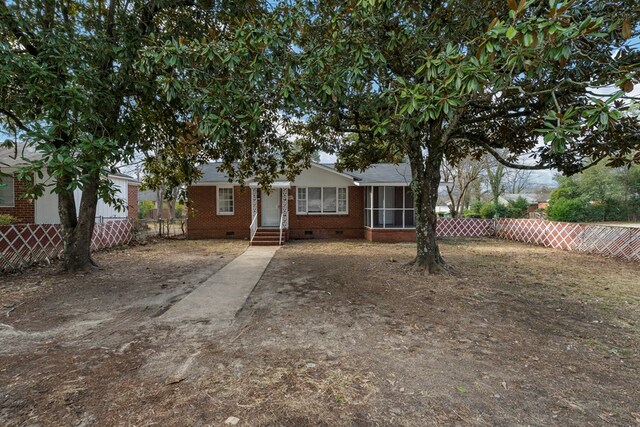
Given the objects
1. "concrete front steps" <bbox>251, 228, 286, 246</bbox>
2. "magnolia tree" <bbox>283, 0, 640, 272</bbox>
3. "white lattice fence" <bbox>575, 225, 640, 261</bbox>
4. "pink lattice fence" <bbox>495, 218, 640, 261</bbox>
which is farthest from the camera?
"concrete front steps" <bbox>251, 228, 286, 246</bbox>

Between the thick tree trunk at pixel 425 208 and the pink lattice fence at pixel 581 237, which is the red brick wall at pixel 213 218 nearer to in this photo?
the thick tree trunk at pixel 425 208

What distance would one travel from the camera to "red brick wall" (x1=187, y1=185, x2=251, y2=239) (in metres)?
16.6

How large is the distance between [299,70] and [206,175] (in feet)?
41.7

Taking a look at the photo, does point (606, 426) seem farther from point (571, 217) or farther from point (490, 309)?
point (571, 217)

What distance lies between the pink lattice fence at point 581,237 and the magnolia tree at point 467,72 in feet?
17.1

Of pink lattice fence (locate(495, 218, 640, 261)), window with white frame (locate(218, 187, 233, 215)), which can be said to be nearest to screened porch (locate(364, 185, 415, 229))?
pink lattice fence (locate(495, 218, 640, 261))

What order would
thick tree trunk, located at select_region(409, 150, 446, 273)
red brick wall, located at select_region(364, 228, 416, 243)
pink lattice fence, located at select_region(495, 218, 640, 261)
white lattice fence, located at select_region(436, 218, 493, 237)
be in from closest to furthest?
thick tree trunk, located at select_region(409, 150, 446, 273)
pink lattice fence, located at select_region(495, 218, 640, 261)
red brick wall, located at select_region(364, 228, 416, 243)
white lattice fence, located at select_region(436, 218, 493, 237)

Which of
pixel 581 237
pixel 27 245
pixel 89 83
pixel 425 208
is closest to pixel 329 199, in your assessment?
pixel 425 208

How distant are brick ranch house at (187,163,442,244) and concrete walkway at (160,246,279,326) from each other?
7.09m

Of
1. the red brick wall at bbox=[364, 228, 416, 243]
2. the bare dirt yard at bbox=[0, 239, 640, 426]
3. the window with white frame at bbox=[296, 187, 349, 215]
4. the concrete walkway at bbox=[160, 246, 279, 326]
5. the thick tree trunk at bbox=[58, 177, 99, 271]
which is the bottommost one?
the bare dirt yard at bbox=[0, 239, 640, 426]

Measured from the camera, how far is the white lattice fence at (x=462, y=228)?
63.5ft

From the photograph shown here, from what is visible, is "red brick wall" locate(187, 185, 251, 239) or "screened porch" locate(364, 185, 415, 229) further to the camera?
"red brick wall" locate(187, 185, 251, 239)

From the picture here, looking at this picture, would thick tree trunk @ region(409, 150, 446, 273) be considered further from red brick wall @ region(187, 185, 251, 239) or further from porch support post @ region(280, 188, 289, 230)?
red brick wall @ region(187, 185, 251, 239)

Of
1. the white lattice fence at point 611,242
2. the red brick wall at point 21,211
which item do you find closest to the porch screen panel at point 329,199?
the white lattice fence at point 611,242
